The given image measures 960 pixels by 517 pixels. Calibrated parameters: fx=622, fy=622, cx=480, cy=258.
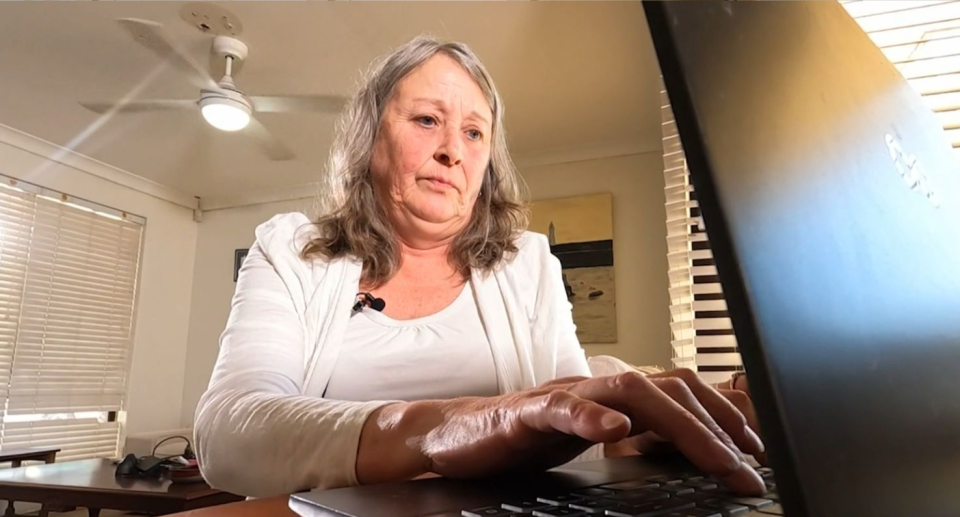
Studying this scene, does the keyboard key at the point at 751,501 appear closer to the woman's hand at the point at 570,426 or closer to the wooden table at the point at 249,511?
the woman's hand at the point at 570,426

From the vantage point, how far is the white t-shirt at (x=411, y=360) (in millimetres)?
752

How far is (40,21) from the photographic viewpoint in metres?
2.28

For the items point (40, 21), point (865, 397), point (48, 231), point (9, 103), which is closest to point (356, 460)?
point (865, 397)

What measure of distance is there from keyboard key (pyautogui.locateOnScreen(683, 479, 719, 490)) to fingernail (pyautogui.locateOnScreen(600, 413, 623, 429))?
94mm

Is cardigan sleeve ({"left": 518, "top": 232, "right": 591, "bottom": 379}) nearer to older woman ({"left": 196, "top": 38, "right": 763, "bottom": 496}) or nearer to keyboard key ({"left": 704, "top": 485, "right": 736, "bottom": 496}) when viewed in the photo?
older woman ({"left": 196, "top": 38, "right": 763, "bottom": 496})

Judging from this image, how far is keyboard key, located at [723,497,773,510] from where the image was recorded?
0.99 feet

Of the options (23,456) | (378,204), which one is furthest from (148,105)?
(378,204)

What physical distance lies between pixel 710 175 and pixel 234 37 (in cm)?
248

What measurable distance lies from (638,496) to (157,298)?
4.47 meters

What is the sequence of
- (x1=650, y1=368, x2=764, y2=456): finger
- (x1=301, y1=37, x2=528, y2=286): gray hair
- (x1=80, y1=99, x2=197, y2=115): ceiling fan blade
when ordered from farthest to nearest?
(x1=80, y1=99, x2=197, y2=115): ceiling fan blade → (x1=301, y1=37, x2=528, y2=286): gray hair → (x1=650, y1=368, x2=764, y2=456): finger

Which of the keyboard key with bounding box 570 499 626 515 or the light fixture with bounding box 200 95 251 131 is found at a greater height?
the light fixture with bounding box 200 95 251 131

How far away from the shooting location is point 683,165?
3.53ft

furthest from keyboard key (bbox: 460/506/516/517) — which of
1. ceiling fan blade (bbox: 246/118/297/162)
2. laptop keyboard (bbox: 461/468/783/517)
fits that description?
ceiling fan blade (bbox: 246/118/297/162)

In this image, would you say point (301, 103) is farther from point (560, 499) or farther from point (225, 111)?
point (560, 499)
